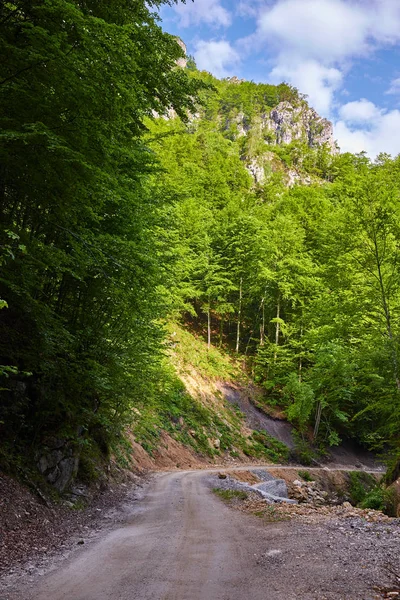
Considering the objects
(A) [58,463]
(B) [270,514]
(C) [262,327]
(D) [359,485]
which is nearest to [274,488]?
(B) [270,514]

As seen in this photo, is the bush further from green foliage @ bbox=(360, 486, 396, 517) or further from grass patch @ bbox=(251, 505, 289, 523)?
grass patch @ bbox=(251, 505, 289, 523)

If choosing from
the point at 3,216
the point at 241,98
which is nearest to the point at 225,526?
the point at 3,216

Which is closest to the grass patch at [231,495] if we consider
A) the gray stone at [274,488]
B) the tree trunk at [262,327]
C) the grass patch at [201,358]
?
the gray stone at [274,488]

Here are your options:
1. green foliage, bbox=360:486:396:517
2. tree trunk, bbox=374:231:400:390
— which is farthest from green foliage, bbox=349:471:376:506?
tree trunk, bbox=374:231:400:390

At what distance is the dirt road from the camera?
168 inches

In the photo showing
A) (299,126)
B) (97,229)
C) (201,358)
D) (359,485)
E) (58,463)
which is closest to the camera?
(97,229)

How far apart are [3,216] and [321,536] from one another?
314 inches

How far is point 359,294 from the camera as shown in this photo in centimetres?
1456

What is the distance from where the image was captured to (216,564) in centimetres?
531

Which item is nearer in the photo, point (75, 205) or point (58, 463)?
point (75, 205)

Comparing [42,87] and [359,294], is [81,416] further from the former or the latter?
[359,294]

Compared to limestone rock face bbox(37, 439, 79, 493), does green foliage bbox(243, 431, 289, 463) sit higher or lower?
lower

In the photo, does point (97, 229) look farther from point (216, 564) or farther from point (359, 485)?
point (359, 485)

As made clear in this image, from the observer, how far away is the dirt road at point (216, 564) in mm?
4270
